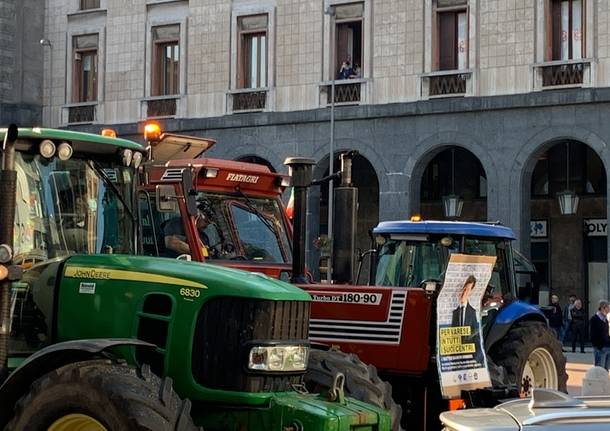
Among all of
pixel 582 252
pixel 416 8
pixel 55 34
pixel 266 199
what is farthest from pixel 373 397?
pixel 55 34

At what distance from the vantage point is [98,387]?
7414 millimetres

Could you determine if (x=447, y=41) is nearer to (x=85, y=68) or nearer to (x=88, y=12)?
(x=88, y=12)

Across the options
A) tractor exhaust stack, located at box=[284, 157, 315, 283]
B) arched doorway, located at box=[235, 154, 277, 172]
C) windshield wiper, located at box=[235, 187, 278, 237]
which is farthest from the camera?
arched doorway, located at box=[235, 154, 277, 172]

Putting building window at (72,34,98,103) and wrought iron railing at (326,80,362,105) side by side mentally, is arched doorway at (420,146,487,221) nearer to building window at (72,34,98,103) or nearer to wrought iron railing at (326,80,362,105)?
wrought iron railing at (326,80,362,105)

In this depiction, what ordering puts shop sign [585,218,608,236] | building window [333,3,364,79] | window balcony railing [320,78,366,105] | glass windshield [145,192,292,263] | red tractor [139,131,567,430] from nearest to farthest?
red tractor [139,131,567,430], glass windshield [145,192,292,263], window balcony railing [320,78,366,105], building window [333,3,364,79], shop sign [585,218,608,236]

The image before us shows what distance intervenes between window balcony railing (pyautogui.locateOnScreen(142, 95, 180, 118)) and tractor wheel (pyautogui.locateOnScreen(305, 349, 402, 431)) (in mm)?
27106

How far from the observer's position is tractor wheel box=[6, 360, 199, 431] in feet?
23.9

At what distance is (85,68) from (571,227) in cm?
1604

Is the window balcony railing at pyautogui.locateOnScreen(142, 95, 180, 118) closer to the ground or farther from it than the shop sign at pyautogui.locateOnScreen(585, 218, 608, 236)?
farther from it

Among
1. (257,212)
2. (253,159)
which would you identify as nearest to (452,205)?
(253,159)

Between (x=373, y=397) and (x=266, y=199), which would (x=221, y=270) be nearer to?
(x=373, y=397)

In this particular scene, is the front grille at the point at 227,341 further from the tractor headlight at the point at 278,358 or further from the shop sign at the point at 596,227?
the shop sign at the point at 596,227

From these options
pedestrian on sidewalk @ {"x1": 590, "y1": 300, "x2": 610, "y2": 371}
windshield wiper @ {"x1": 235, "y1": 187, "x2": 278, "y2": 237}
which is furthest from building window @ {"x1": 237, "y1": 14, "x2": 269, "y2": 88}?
windshield wiper @ {"x1": 235, "y1": 187, "x2": 278, "y2": 237}

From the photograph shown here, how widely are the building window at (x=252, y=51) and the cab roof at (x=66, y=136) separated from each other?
83.9 feet
